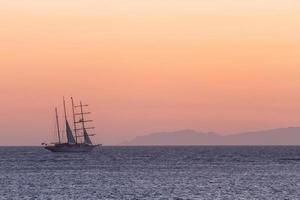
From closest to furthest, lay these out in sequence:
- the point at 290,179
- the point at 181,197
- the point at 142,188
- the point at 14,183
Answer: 1. the point at 181,197
2. the point at 142,188
3. the point at 14,183
4. the point at 290,179

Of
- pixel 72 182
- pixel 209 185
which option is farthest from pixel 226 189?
pixel 72 182

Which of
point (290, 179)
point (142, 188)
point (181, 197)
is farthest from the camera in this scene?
point (290, 179)

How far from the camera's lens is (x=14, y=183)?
121188mm

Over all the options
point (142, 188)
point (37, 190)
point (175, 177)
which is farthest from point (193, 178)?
point (37, 190)

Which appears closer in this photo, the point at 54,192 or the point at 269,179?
the point at 54,192

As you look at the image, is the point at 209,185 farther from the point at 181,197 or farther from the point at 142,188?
the point at 181,197

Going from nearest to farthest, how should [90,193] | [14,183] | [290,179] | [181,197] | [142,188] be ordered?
[181,197], [90,193], [142,188], [14,183], [290,179]

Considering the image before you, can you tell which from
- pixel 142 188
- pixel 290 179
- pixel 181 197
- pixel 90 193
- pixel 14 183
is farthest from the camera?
pixel 290 179

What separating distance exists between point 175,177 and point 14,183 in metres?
26.2

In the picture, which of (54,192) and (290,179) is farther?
(290,179)

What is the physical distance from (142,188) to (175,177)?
27964 mm

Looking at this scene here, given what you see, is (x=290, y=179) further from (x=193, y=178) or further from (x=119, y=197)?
(x=119, y=197)

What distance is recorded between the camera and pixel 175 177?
136 m

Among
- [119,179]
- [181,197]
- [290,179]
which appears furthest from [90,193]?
[290,179]
